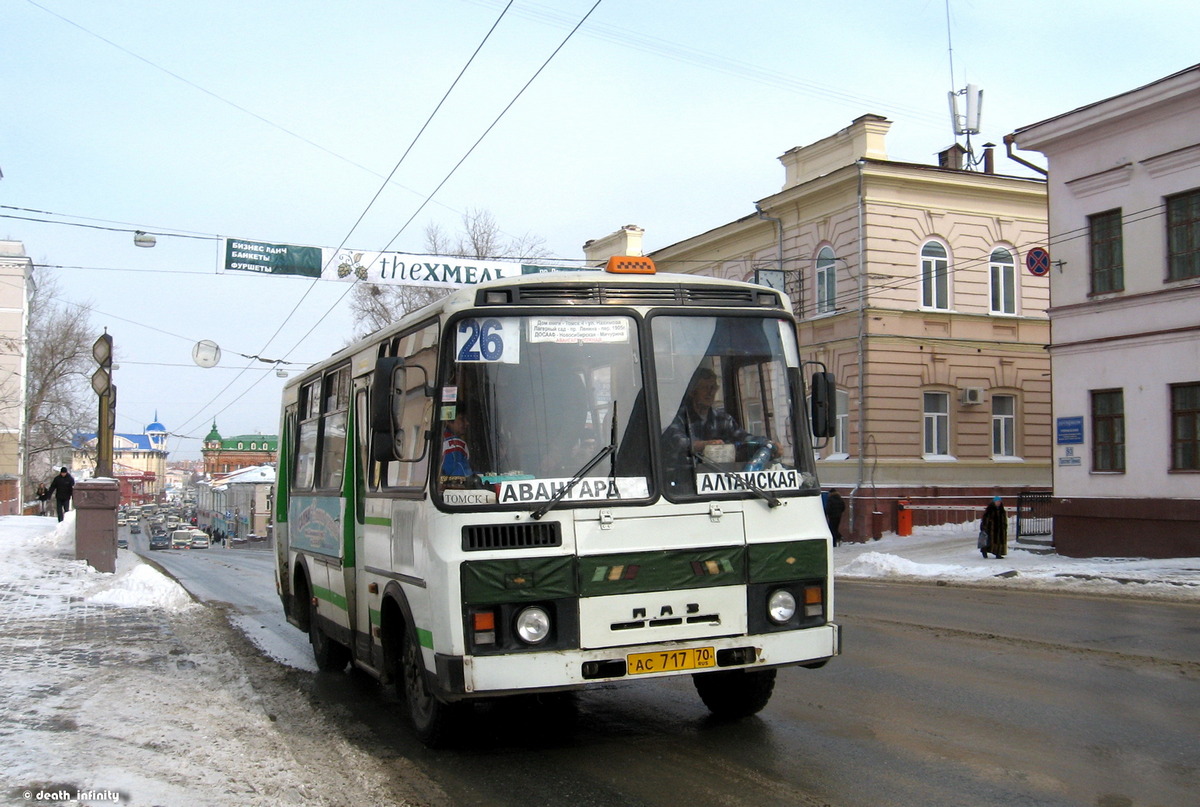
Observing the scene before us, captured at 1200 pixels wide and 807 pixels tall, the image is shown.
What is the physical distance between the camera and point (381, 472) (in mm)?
7668

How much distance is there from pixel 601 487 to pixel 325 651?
4.89 meters

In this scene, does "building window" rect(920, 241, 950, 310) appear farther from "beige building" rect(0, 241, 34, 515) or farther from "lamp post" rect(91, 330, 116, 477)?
"beige building" rect(0, 241, 34, 515)

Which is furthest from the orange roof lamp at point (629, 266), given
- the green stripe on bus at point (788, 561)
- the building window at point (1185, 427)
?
the building window at point (1185, 427)

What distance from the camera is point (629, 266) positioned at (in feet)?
22.6

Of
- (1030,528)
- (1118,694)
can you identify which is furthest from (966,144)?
(1118,694)

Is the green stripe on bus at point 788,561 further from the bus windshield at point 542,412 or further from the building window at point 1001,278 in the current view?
the building window at point 1001,278

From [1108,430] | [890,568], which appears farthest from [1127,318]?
[890,568]

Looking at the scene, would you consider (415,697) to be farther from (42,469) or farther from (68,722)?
(42,469)

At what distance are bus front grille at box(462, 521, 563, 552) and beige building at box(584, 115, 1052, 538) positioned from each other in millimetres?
24559

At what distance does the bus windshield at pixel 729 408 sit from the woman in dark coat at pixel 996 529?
17473mm

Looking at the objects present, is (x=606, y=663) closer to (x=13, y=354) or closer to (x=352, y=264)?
(x=352, y=264)

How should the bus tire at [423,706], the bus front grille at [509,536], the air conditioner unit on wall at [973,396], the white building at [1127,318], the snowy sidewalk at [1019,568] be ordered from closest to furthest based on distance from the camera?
the bus front grille at [509,536] < the bus tire at [423,706] < the snowy sidewalk at [1019,568] < the white building at [1127,318] < the air conditioner unit on wall at [973,396]

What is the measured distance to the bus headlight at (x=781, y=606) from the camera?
6.49 metres

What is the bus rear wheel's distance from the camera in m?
10.0
